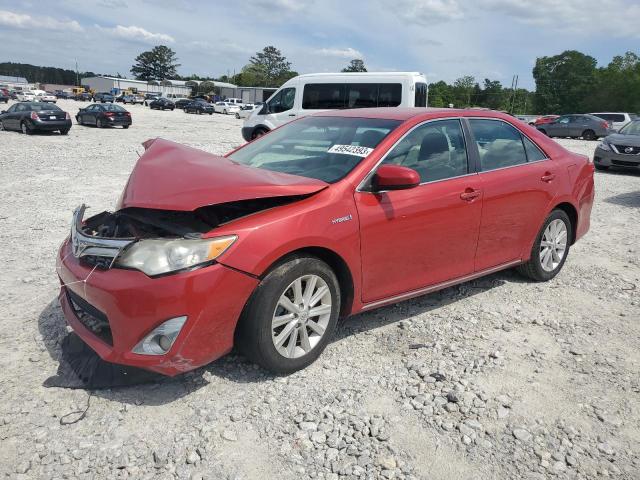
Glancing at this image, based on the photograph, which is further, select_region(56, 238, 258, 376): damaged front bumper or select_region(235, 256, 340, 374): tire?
select_region(235, 256, 340, 374): tire

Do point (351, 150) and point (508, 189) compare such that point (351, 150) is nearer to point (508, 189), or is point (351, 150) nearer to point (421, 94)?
point (508, 189)

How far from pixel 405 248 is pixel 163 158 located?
179cm

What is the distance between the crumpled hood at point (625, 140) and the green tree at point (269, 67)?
108773 millimetres

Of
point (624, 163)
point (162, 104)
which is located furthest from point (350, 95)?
point (162, 104)

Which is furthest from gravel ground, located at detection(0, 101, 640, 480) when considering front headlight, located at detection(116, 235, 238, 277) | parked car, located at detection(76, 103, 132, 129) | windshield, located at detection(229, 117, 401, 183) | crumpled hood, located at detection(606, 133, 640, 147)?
parked car, located at detection(76, 103, 132, 129)

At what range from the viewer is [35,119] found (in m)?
20.4

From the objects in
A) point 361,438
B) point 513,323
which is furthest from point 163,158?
point 513,323

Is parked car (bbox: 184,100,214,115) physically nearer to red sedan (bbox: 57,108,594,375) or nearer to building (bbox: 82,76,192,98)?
building (bbox: 82,76,192,98)

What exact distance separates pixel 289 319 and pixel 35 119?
2110 cm

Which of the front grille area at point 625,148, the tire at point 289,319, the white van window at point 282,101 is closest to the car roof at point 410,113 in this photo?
the tire at point 289,319

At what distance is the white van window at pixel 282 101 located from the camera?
17109 millimetres

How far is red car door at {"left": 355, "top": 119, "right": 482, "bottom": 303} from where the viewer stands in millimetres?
3428

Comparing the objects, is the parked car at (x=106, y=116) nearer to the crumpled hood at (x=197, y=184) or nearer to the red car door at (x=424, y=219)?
the crumpled hood at (x=197, y=184)

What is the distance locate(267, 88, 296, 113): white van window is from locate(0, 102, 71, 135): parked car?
937cm
